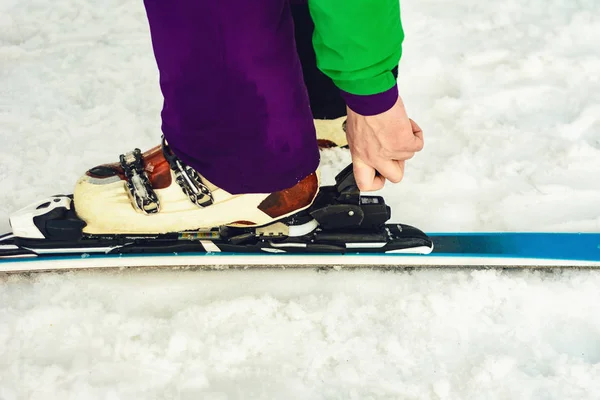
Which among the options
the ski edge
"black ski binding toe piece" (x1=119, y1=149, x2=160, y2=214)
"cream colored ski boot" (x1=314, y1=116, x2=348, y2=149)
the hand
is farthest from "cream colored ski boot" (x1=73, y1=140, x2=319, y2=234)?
"cream colored ski boot" (x1=314, y1=116, x2=348, y2=149)

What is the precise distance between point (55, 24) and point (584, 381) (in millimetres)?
2420

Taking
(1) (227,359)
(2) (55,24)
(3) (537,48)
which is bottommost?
(1) (227,359)

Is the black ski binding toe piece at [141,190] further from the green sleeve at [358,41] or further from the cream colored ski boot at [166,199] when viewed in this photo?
the green sleeve at [358,41]

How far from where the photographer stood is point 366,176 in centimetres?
114

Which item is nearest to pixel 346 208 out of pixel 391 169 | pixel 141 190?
pixel 391 169

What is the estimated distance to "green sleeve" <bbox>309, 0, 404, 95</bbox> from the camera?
0.84 metres

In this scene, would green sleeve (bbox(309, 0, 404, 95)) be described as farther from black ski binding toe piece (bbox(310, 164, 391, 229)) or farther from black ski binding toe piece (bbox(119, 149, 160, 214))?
black ski binding toe piece (bbox(119, 149, 160, 214))

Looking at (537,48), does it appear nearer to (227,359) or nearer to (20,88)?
(227,359)

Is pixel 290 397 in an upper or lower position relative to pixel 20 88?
lower

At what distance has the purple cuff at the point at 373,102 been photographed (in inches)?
37.4

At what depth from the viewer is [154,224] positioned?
1349 mm

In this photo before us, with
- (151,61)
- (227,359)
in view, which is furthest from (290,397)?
(151,61)

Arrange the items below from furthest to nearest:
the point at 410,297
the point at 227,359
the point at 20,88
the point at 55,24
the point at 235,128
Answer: the point at 55,24, the point at 20,88, the point at 410,297, the point at 227,359, the point at 235,128

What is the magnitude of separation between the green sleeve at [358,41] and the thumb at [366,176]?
0.72 feet
